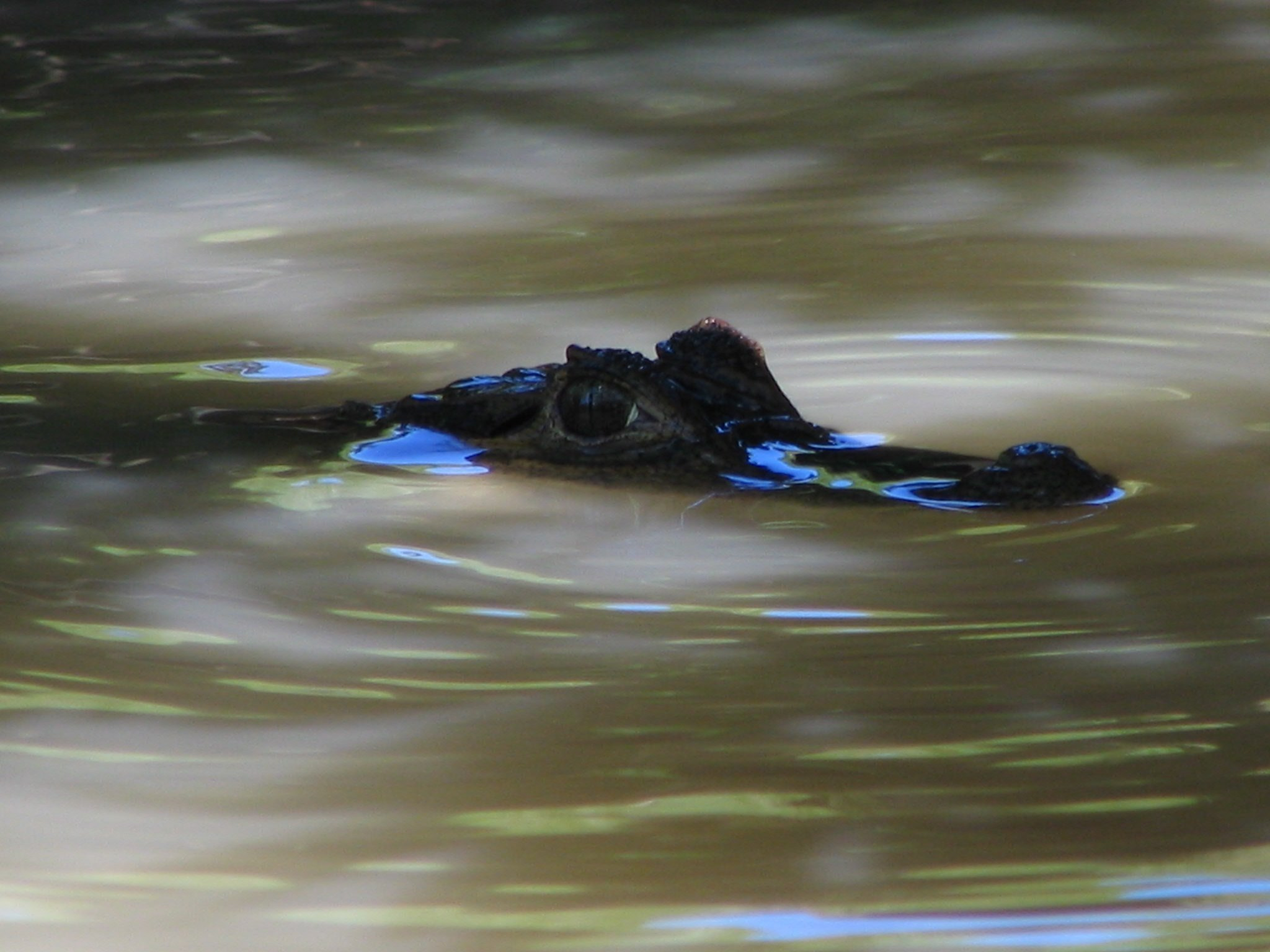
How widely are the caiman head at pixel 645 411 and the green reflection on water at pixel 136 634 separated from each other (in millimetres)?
1095

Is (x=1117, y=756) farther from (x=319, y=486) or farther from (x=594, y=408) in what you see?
(x=319, y=486)

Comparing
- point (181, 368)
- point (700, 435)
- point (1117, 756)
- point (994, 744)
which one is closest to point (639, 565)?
point (700, 435)

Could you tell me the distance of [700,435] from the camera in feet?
12.5

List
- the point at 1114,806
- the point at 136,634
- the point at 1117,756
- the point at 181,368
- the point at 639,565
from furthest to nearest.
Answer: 1. the point at 181,368
2. the point at 639,565
3. the point at 136,634
4. the point at 1117,756
5. the point at 1114,806

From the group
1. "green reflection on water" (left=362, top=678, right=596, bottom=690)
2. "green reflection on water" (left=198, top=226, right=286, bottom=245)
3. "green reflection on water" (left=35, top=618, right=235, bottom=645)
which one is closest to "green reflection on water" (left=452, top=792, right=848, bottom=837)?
"green reflection on water" (left=362, top=678, right=596, bottom=690)

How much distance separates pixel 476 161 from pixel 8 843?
5303 mm

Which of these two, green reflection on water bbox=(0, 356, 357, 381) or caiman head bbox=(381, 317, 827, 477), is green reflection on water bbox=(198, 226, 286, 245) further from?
caiman head bbox=(381, 317, 827, 477)

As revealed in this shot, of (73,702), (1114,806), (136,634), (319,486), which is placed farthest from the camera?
(319,486)

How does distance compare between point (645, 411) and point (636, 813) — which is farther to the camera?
point (645, 411)

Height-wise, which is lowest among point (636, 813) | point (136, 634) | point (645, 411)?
point (636, 813)

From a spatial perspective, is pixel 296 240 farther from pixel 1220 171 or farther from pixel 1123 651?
pixel 1123 651

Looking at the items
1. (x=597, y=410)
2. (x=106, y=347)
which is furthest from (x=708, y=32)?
(x=597, y=410)

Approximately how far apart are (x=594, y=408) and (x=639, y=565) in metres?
0.67

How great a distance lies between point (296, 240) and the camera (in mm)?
6395
